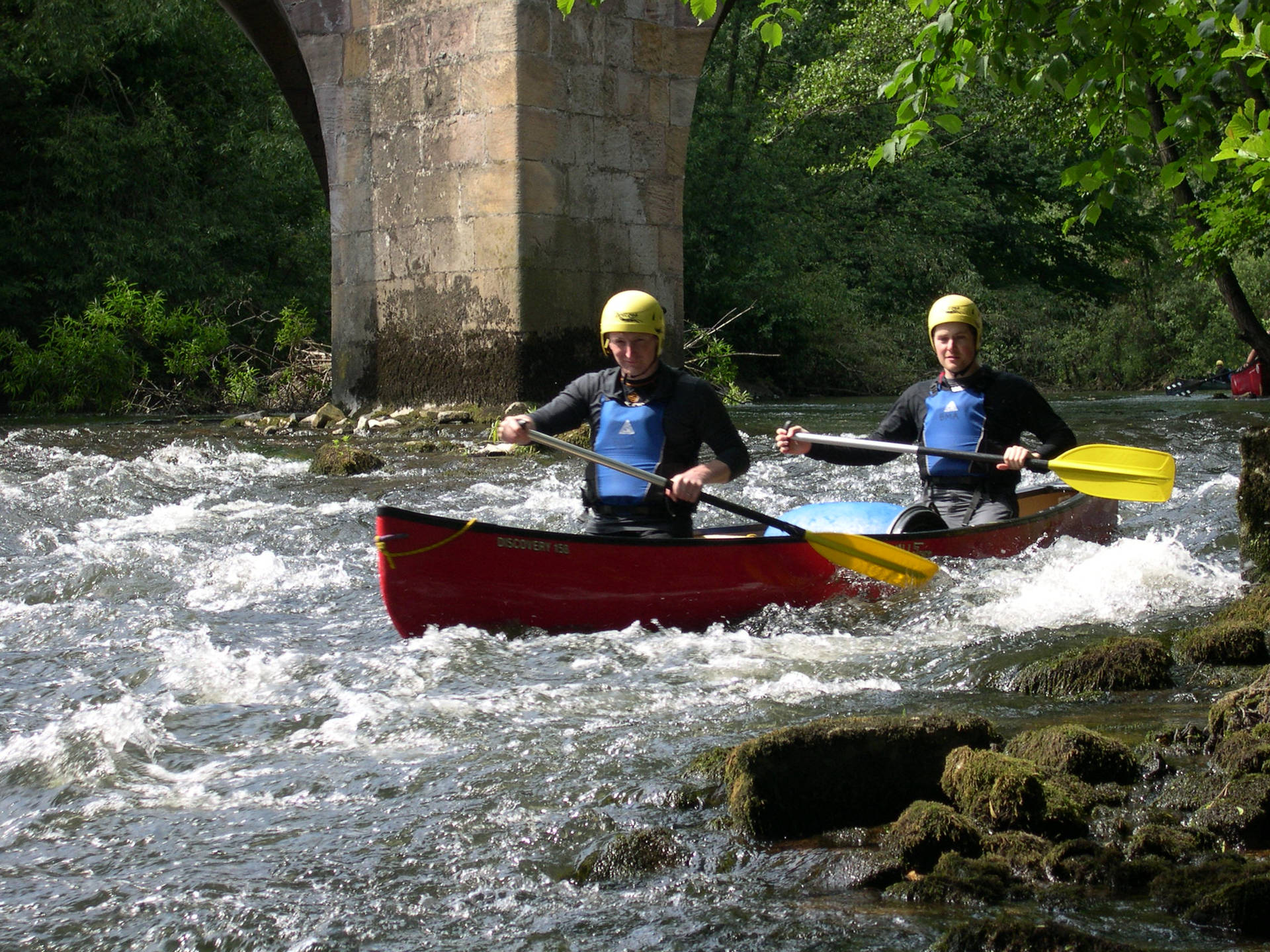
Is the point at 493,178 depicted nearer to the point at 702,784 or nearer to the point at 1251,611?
the point at 1251,611

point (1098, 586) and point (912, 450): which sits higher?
point (912, 450)

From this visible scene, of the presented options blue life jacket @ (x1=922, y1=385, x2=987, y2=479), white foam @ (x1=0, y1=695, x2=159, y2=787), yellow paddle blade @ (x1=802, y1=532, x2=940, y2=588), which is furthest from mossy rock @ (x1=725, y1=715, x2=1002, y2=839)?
blue life jacket @ (x1=922, y1=385, x2=987, y2=479)

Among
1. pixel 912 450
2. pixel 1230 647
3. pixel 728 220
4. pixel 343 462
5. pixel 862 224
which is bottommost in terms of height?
pixel 1230 647

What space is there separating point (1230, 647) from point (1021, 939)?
7.21 feet

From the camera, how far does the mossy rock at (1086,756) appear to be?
10.2 ft

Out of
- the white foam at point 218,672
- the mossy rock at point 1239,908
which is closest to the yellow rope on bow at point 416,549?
the white foam at point 218,672

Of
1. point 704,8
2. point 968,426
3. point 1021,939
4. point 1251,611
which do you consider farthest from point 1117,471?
point 1021,939

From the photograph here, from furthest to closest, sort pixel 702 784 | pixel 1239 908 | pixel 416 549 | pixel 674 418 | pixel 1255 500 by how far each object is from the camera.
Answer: pixel 674 418 < pixel 1255 500 < pixel 416 549 < pixel 702 784 < pixel 1239 908

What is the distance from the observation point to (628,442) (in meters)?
5.52

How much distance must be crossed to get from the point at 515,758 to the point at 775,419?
10.4m

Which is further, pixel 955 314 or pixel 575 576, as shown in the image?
pixel 955 314

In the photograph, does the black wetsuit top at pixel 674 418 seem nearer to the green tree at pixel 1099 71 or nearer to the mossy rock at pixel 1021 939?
the green tree at pixel 1099 71

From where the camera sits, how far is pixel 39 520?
783 cm

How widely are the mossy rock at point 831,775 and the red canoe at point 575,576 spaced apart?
208 centimetres
